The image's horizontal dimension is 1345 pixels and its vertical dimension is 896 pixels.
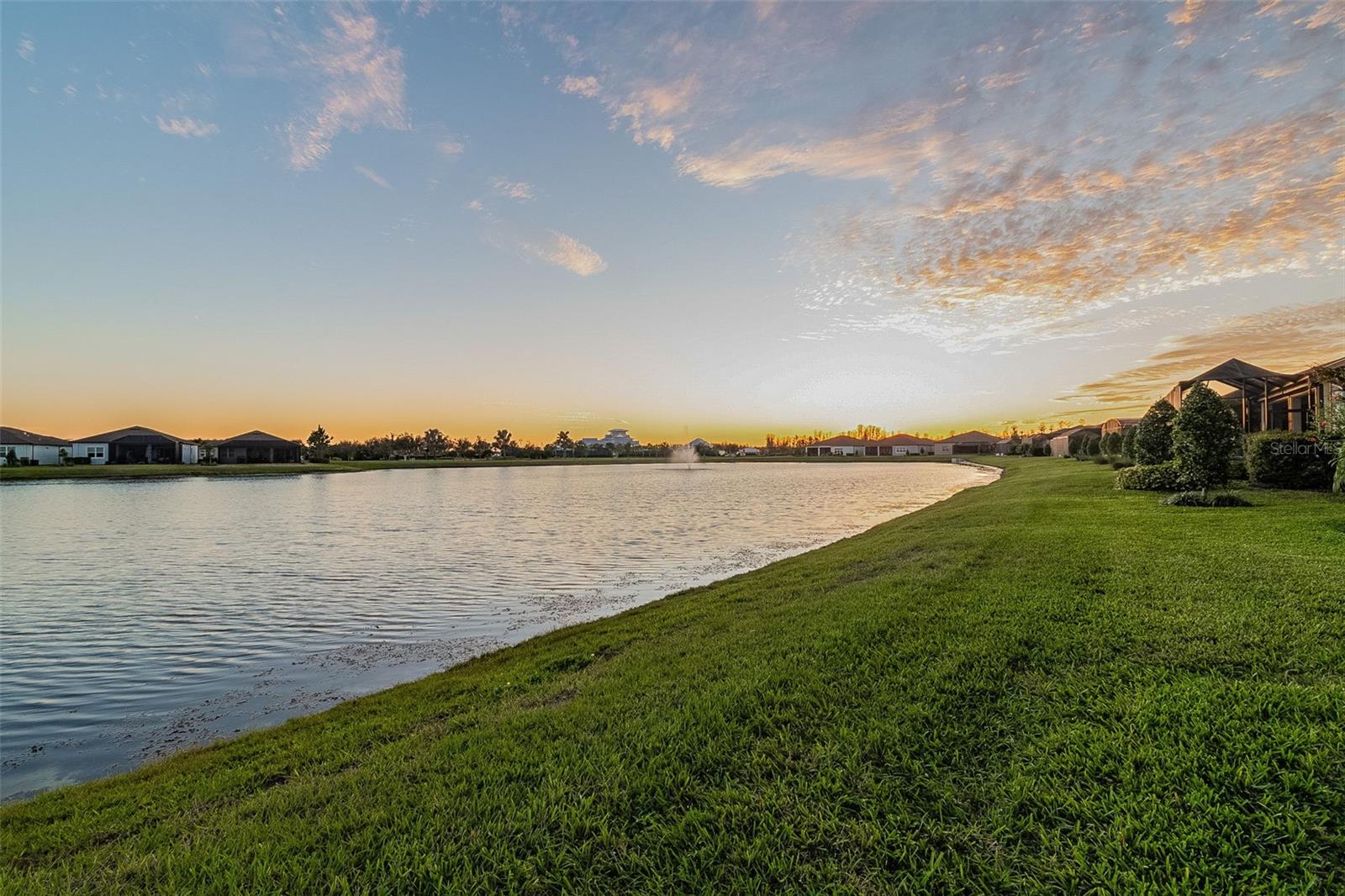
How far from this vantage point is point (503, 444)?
118 meters

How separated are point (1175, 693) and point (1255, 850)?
149 cm

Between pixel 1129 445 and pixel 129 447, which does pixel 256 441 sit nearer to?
pixel 129 447

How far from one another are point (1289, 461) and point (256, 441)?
97.9 metres

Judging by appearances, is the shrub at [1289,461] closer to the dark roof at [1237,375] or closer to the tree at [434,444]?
the dark roof at [1237,375]

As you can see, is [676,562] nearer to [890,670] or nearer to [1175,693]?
[890,670]

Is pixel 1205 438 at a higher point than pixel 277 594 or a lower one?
higher

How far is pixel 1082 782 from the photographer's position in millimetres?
3256

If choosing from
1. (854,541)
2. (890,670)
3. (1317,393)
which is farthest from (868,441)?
(890,670)

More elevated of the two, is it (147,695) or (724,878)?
(724,878)

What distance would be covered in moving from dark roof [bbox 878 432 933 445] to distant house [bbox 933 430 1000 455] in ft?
15.5

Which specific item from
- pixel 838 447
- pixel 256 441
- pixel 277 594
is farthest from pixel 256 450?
pixel 838 447

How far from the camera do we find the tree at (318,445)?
8844cm

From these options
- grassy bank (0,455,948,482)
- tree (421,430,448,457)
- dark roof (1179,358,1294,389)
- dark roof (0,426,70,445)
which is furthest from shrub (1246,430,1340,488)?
tree (421,430,448,457)

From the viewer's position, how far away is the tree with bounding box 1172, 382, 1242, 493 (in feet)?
51.3
